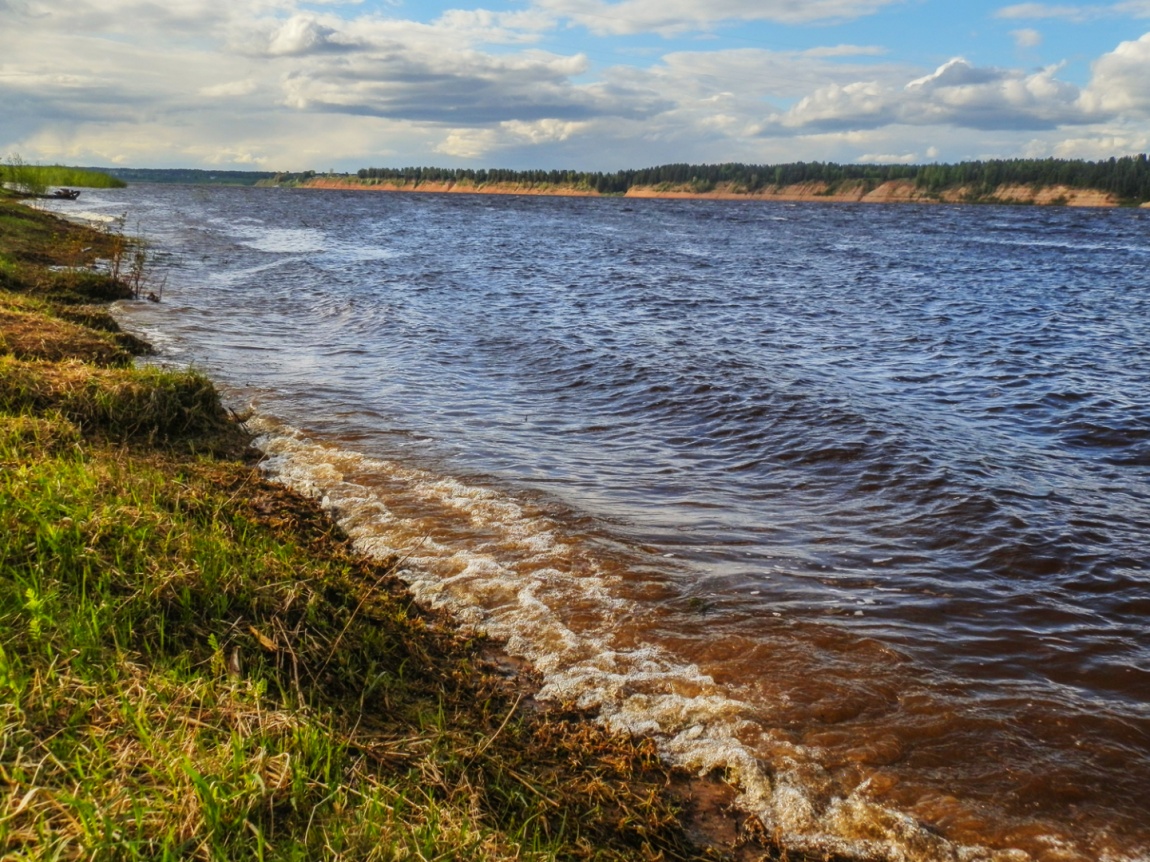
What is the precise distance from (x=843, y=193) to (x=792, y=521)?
156 m

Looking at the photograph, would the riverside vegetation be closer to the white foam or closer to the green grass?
the white foam

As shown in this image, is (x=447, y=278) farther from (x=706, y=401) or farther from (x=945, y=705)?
(x=945, y=705)

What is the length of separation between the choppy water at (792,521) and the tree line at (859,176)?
122 m

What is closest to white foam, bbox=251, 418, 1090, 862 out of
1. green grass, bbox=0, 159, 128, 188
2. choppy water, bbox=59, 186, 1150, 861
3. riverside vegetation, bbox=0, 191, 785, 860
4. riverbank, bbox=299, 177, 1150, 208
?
choppy water, bbox=59, 186, 1150, 861

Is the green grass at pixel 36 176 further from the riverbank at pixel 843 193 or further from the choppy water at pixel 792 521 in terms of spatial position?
A: the riverbank at pixel 843 193

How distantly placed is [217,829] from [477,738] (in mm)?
1353

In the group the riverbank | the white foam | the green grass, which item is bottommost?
the white foam

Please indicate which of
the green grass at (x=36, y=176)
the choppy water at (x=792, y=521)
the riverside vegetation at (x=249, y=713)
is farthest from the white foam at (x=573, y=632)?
the green grass at (x=36, y=176)

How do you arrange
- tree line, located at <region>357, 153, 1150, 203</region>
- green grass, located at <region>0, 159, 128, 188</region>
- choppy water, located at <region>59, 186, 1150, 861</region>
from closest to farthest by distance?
choppy water, located at <region>59, 186, 1150, 861</region> < green grass, located at <region>0, 159, 128, 188</region> < tree line, located at <region>357, 153, 1150, 203</region>

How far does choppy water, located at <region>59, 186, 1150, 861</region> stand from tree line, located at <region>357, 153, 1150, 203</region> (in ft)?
401

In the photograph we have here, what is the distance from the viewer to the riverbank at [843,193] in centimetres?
11750

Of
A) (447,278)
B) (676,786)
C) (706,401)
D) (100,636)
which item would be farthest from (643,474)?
(447,278)

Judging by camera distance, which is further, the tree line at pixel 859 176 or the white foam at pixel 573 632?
the tree line at pixel 859 176

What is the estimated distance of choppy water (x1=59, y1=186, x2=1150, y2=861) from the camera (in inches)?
153
